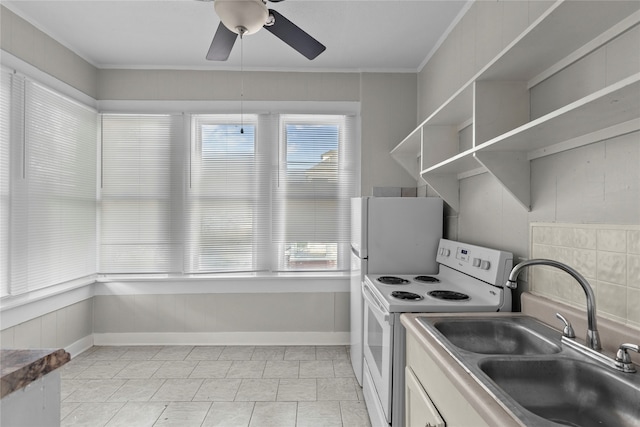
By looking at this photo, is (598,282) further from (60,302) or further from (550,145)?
(60,302)

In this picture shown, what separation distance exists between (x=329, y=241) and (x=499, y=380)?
2.39m

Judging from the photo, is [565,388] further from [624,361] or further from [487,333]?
[487,333]

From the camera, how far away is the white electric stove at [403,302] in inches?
63.8

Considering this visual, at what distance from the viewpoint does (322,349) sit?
3.22 metres

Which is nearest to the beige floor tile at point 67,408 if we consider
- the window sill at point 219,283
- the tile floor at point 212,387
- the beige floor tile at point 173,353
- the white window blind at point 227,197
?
the tile floor at point 212,387

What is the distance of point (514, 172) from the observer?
1.61m

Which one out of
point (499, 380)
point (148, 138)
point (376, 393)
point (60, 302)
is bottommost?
point (376, 393)

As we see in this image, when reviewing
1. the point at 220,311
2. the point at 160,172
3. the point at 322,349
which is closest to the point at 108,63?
the point at 160,172

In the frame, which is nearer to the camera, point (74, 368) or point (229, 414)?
point (229, 414)

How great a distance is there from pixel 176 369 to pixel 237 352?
54 cm

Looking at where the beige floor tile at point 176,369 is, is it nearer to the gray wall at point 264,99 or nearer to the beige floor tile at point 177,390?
the beige floor tile at point 177,390

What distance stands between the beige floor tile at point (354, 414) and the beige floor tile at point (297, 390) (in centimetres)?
24

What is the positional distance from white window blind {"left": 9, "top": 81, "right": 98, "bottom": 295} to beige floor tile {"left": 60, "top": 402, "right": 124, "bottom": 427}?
957 millimetres

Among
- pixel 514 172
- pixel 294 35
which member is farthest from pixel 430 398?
pixel 294 35
